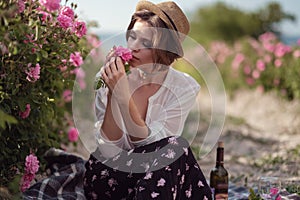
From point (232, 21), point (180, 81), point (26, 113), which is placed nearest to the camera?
point (26, 113)

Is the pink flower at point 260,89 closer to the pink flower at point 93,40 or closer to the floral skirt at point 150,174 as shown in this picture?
the pink flower at point 93,40

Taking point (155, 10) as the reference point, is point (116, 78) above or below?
below

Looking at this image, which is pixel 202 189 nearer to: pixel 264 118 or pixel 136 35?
pixel 136 35

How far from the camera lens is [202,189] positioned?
2643 mm

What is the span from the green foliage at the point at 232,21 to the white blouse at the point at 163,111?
10.4 m

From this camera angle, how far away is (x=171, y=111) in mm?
2938

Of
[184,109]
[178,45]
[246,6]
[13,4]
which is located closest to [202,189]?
[184,109]

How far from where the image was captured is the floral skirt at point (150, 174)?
2.51m

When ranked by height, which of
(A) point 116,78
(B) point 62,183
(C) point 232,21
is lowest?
(B) point 62,183

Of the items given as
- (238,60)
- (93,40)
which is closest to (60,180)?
(93,40)

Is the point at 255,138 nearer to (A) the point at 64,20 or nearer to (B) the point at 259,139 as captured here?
(B) the point at 259,139

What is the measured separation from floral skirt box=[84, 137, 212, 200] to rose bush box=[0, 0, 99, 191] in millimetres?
367

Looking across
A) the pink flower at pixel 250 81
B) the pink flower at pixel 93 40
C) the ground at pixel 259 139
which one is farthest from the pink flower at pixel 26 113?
the pink flower at pixel 250 81

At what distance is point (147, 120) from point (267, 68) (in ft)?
15.8
